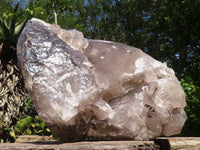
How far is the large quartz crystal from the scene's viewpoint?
1749mm

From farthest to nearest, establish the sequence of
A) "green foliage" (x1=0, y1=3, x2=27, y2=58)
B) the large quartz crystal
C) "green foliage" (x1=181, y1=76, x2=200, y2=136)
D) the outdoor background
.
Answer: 1. "green foliage" (x1=0, y1=3, x2=27, y2=58)
2. the outdoor background
3. "green foliage" (x1=181, y1=76, x2=200, y2=136)
4. the large quartz crystal

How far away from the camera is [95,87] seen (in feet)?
6.00

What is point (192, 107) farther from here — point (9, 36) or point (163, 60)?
point (9, 36)

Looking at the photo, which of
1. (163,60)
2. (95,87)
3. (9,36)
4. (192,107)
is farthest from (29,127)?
(95,87)

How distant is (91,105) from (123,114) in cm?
28

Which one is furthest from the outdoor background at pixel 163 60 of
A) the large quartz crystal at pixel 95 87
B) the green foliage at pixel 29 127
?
the large quartz crystal at pixel 95 87

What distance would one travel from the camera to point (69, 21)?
10.4 meters

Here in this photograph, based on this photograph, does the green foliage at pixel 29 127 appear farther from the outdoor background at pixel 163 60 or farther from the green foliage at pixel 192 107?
the green foliage at pixel 192 107

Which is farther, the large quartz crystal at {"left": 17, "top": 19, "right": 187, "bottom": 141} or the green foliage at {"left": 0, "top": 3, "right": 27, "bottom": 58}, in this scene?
the green foliage at {"left": 0, "top": 3, "right": 27, "bottom": 58}

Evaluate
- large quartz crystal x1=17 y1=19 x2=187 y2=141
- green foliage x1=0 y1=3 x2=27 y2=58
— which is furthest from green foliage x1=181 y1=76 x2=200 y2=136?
green foliage x1=0 y1=3 x2=27 y2=58

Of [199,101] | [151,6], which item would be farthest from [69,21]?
[199,101]

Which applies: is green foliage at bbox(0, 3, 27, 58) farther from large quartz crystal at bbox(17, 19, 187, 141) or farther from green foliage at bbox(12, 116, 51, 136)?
large quartz crystal at bbox(17, 19, 187, 141)

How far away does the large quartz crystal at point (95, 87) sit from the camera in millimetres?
A: 1749

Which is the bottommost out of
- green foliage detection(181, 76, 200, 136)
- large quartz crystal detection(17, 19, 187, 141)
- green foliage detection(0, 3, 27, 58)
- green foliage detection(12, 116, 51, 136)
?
green foliage detection(12, 116, 51, 136)
